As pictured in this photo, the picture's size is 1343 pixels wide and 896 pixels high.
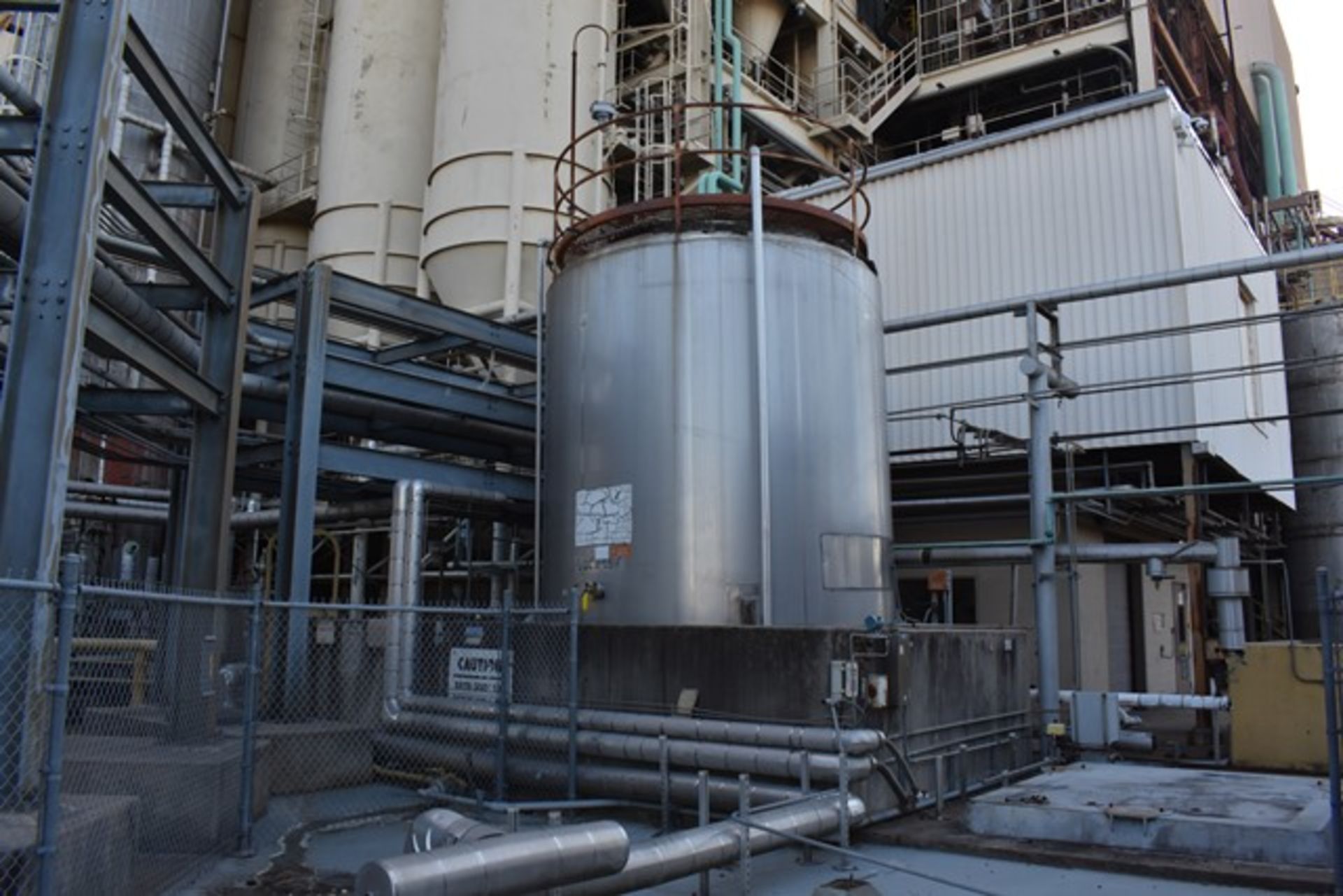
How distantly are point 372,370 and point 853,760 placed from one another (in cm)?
727

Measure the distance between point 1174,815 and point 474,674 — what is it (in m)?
6.63

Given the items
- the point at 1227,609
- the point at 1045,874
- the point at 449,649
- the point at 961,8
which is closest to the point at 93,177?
the point at 449,649

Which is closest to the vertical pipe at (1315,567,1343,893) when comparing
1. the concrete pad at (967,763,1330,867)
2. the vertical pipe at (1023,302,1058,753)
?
the concrete pad at (967,763,1330,867)

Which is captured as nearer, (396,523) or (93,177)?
(93,177)

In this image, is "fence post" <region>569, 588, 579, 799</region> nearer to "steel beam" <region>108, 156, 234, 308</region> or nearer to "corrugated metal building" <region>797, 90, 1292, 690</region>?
"steel beam" <region>108, 156, 234, 308</region>

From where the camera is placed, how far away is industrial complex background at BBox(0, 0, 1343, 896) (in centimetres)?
662

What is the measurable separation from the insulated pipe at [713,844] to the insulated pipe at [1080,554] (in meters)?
5.08

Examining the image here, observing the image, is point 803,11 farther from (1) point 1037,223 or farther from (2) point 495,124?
(1) point 1037,223

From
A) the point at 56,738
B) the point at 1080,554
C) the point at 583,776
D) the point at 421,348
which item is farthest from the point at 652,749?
the point at 421,348

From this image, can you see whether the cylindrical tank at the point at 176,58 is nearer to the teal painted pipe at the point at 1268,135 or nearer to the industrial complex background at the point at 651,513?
the industrial complex background at the point at 651,513

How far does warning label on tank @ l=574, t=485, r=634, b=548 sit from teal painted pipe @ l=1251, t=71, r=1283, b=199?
3133cm

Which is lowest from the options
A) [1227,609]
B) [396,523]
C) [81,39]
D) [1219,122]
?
[1227,609]

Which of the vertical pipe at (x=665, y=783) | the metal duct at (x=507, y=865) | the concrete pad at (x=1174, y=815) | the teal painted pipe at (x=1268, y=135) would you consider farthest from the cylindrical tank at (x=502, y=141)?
the teal painted pipe at (x=1268, y=135)

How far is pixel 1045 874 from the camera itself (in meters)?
6.71
